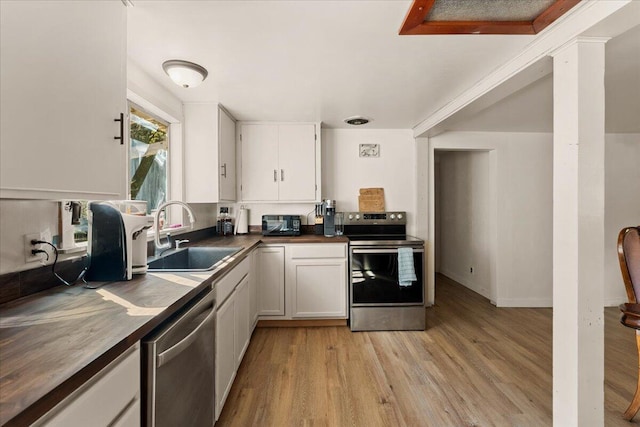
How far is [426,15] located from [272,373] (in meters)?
2.38

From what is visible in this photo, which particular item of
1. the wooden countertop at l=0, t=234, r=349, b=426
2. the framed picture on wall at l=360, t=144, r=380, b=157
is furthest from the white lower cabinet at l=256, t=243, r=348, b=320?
the wooden countertop at l=0, t=234, r=349, b=426

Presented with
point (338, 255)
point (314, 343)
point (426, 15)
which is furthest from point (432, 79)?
point (314, 343)

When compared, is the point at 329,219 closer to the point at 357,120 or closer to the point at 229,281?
the point at 357,120

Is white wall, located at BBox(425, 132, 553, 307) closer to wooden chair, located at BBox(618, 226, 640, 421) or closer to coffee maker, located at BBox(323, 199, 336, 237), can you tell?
coffee maker, located at BBox(323, 199, 336, 237)

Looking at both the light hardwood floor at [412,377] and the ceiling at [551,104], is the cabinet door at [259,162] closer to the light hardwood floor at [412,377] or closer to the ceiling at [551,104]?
the light hardwood floor at [412,377]

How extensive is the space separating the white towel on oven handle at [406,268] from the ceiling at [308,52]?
1412mm

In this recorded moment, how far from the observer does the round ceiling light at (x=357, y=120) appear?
3062mm

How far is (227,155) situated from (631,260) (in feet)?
10.2

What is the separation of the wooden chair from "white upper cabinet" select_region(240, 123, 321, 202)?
96.6 inches

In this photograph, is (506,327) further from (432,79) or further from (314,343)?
(432,79)

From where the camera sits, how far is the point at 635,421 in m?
1.68

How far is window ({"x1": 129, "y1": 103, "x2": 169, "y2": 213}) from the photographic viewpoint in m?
2.09

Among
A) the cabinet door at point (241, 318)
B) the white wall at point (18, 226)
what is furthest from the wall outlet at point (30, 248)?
the cabinet door at point (241, 318)

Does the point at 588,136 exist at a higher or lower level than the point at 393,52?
lower
